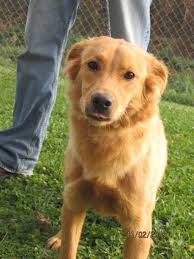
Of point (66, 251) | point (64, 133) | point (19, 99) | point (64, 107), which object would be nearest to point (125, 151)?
point (66, 251)

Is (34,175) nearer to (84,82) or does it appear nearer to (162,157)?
(162,157)

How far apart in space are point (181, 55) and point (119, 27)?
28.7 feet

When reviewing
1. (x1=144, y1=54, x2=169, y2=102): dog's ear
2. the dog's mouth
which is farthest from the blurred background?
the dog's mouth

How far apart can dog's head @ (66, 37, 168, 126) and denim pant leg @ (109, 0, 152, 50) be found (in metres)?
0.38

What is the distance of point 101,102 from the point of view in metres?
2.51

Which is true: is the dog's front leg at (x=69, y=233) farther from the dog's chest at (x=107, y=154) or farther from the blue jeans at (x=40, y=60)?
the blue jeans at (x=40, y=60)

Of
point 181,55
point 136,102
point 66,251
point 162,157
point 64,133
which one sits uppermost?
point 136,102

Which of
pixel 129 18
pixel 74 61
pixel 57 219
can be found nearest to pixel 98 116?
pixel 74 61

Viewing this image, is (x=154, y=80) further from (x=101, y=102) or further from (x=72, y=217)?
(x=72, y=217)

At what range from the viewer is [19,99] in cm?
375

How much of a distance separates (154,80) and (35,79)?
1046 millimetres

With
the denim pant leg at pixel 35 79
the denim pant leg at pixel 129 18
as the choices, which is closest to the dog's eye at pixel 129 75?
the denim pant leg at pixel 129 18

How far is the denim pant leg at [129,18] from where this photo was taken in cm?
322

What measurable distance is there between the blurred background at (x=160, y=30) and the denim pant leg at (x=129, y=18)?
25.7 ft
